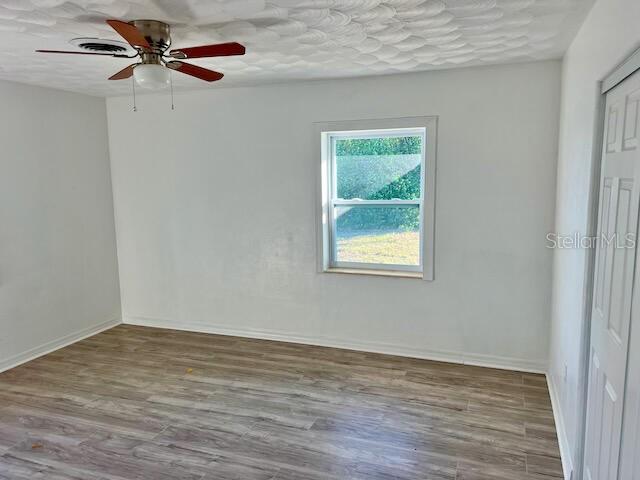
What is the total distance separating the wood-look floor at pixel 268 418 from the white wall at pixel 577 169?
34cm

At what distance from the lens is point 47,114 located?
4.08 m

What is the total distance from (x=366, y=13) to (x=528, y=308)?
2.56 m

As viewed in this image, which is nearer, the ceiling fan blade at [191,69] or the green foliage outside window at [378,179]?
the ceiling fan blade at [191,69]

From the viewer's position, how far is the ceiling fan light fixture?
2336 mm

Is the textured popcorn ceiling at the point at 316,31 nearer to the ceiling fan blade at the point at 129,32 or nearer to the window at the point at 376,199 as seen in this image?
the ceiling fan blade at the point at 129,32

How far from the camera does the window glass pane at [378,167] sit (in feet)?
12.8

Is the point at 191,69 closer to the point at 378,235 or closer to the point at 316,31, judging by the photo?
the point at 316,31

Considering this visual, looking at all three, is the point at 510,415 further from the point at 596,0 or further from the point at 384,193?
the point at 596,0

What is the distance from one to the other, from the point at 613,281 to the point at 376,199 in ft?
8.15

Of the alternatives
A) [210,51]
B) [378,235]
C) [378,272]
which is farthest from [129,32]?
[378,272]

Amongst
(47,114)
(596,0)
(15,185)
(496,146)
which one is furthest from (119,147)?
(596,0)

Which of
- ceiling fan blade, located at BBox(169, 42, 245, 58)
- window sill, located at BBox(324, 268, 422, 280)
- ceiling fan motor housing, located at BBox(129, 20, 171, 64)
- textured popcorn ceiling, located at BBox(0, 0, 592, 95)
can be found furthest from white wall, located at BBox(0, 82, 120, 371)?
window sill, located at BBox(324, 268, 422, 280)

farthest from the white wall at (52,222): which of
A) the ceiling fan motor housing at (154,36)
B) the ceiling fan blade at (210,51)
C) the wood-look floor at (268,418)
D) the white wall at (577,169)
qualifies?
the white wall at (577,169)

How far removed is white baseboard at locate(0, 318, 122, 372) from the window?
250cm
